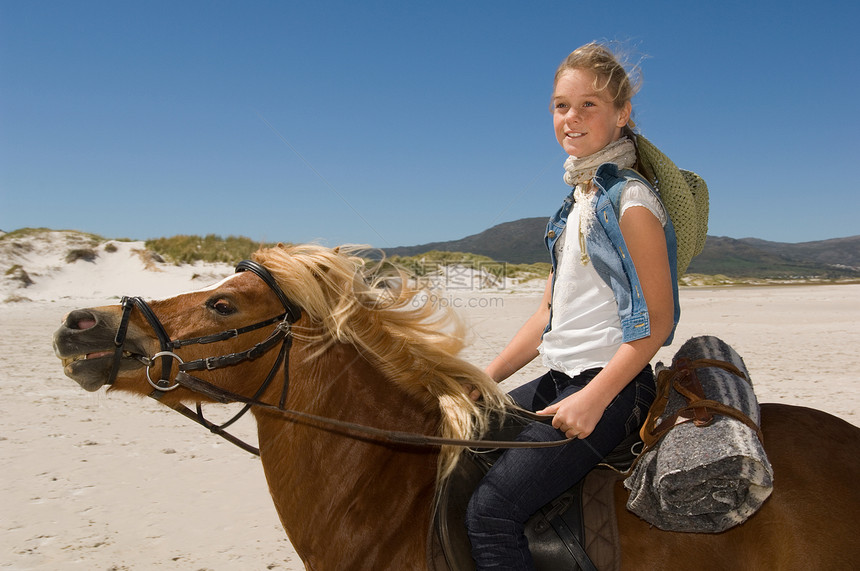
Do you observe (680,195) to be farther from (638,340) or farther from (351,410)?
(351,410)

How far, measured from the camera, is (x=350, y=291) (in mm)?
2332

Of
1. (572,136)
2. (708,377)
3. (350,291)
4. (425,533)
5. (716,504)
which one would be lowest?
(425,533)

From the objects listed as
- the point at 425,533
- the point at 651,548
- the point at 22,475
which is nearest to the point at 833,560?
the point at 651,548

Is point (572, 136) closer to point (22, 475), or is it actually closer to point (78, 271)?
point (22, 475)

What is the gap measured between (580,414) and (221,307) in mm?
1405

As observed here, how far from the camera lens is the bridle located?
2.00 metres

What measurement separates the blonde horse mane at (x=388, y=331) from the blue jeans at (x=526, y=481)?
0.74 ft

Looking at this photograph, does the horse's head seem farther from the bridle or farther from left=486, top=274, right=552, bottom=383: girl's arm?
left=486, top=274, right=552, bottom=383: girl's arm

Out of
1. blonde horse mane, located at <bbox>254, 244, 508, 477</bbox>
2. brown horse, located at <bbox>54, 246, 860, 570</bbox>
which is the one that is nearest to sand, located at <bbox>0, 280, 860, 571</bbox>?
blonde horse mane, located at <bbox>254, 244, 508, 477</bbox>

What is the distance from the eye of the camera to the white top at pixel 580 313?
6.74 feet

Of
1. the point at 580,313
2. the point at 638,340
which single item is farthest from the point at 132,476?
the point at 638,340

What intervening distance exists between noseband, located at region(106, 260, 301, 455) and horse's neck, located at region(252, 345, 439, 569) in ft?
0.32

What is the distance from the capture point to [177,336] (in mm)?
2066

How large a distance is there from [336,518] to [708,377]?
1514mm
